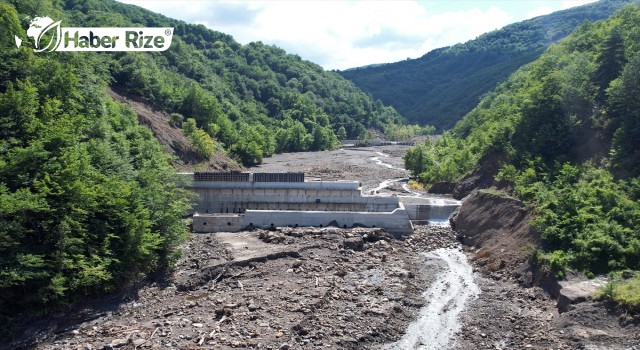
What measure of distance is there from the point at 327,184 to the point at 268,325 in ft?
92.7

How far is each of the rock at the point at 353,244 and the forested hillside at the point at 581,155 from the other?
1396 cm

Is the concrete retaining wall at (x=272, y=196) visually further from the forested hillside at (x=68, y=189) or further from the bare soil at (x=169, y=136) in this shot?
the bare soil at (x=169, y=136)

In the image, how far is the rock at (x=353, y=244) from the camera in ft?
134

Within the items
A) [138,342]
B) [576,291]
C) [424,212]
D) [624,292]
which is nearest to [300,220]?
[424,212]

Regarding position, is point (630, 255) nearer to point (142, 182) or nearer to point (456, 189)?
point (456, 189)

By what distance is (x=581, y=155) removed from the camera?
149ft

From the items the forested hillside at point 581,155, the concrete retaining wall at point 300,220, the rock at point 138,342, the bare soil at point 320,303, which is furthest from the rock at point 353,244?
the rock at point 138,342

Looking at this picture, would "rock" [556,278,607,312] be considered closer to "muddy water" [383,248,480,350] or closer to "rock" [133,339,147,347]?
"muddy water" [383,248,480,350]

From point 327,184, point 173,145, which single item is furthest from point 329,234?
point 173,145

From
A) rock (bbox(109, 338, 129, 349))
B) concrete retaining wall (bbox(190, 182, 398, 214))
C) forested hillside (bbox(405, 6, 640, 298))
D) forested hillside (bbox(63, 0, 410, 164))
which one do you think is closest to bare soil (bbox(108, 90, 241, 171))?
forested hillside (bbox(63, 0, 410, 164))

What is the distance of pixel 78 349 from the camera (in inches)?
912

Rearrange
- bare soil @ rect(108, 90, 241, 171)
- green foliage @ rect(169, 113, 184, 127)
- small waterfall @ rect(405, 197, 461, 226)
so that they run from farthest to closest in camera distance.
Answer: green foliage @ rect(169, 113, 184, 127)
bare soil @ rect(108, 90, 241, 171)
small waterfall @ rect(405, 197, 461, 226)

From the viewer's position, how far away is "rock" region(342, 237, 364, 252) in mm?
40928

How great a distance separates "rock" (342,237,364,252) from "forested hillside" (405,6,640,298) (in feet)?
45.8
